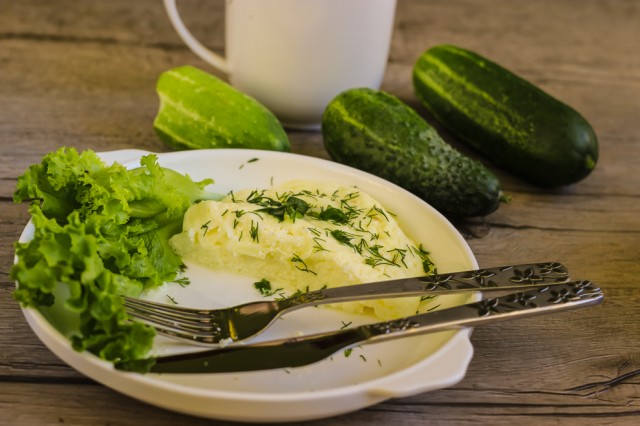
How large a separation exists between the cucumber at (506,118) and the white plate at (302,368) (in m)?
0.53

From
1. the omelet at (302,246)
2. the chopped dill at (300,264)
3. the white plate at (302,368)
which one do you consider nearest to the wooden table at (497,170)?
the white plate at (302,368)

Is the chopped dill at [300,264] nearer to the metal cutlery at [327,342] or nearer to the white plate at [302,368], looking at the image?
the white plate at [302,368]

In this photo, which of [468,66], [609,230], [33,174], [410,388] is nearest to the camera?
[410,388]

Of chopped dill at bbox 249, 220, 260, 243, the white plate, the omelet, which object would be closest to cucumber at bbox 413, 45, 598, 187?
the white plate

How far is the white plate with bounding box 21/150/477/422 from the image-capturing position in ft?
3.59

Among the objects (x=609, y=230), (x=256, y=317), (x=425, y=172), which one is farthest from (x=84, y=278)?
(x=609, y=230)

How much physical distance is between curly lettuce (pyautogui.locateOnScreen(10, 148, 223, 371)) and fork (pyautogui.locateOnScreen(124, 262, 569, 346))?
58 mm

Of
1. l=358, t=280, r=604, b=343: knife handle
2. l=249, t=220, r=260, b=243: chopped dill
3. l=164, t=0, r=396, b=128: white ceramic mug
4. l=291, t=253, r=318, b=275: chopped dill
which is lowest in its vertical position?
l=291, t=253, r=318, b=275: chopped dill

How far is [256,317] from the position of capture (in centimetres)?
131

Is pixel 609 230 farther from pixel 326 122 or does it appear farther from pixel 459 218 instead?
pixel 326 122

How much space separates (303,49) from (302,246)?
81 centimetres

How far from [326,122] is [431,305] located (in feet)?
2.41

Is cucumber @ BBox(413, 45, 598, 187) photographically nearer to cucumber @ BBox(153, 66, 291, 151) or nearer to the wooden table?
the wooden table

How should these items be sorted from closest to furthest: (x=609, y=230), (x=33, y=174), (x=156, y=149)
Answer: (x=33, y=174) < (x=609, y=230) < (x=156, y=149)
